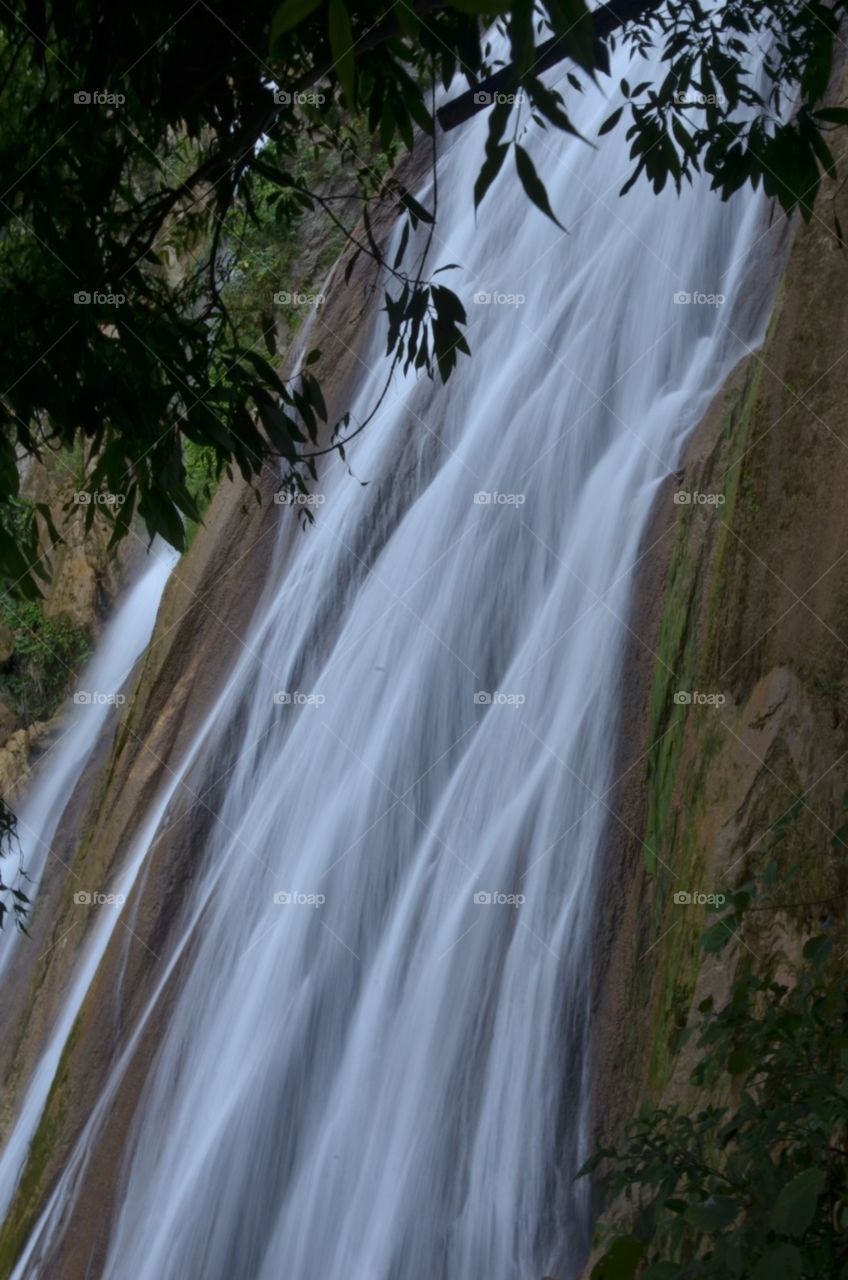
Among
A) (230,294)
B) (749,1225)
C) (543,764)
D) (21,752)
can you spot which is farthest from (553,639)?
(230,294)

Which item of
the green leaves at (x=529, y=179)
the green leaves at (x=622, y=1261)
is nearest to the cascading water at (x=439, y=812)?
the green leaves at (x=622, y=1261)

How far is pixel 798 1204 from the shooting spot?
1.48 meters

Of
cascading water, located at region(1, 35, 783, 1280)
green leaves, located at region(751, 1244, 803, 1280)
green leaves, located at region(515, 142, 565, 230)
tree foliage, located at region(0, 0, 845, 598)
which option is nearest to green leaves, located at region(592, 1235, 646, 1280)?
green leaves, located at region(751, 1244, 803, 1280)

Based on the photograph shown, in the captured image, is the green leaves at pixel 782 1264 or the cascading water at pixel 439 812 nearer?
the green leaves at pixel 782 1264

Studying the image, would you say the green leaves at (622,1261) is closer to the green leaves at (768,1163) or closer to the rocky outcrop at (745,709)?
the green leaves at (768,1163)

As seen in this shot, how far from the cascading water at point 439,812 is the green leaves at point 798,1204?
3.43 m

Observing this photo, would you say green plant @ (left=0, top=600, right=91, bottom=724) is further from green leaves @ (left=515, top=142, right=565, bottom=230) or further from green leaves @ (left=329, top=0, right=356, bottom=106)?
green leaves @ (left=329, top=0, right=356, bottom=106)

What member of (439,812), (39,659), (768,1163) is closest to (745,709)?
(439,812)

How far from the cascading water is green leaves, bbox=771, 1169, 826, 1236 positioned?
3.43m

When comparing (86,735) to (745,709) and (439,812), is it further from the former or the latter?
(745,709)

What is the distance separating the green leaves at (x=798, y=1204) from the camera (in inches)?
58.0

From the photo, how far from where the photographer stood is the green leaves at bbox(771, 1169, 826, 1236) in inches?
58.0

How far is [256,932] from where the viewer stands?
621cm

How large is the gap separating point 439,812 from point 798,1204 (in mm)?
4541
